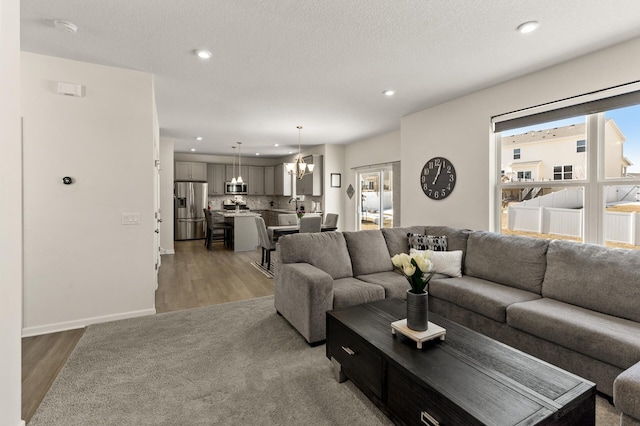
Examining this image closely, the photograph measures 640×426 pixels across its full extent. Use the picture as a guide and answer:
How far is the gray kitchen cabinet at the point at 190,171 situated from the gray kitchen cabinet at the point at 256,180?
57.6 inches

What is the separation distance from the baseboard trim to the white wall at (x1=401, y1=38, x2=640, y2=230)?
402 centimetres

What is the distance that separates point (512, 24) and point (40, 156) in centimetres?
441

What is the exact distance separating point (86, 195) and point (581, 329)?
173 inches

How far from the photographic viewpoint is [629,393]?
4.62 ft

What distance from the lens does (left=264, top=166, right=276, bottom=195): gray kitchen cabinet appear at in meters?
10.1

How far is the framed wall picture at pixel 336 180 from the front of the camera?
311 inches

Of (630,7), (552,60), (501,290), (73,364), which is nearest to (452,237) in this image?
(501,290)

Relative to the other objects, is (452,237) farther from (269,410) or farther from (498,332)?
(269,410)

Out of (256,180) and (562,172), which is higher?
(256,180)

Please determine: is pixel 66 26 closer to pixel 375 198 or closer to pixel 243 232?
pixel 243 232

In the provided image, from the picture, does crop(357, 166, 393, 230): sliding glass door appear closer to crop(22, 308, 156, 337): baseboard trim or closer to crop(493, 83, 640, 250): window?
crop(493, 83, 640, 250): window

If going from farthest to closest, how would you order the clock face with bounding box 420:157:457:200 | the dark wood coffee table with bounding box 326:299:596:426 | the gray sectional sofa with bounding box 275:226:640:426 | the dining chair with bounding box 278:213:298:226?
the dining chair with bounding box 278:213:298:226 → the clock face with bounding box 420:157:457:200 → the gray sectional sofa with bounding box 275:226:640:426 → the dark wood coffee table with bounding box 326:299:596:426

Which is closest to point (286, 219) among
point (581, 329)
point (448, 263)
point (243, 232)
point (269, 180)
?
point (243, 232)

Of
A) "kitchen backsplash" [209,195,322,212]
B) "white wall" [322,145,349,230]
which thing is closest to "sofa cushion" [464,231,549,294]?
"white wall" [322,145,349,230]
